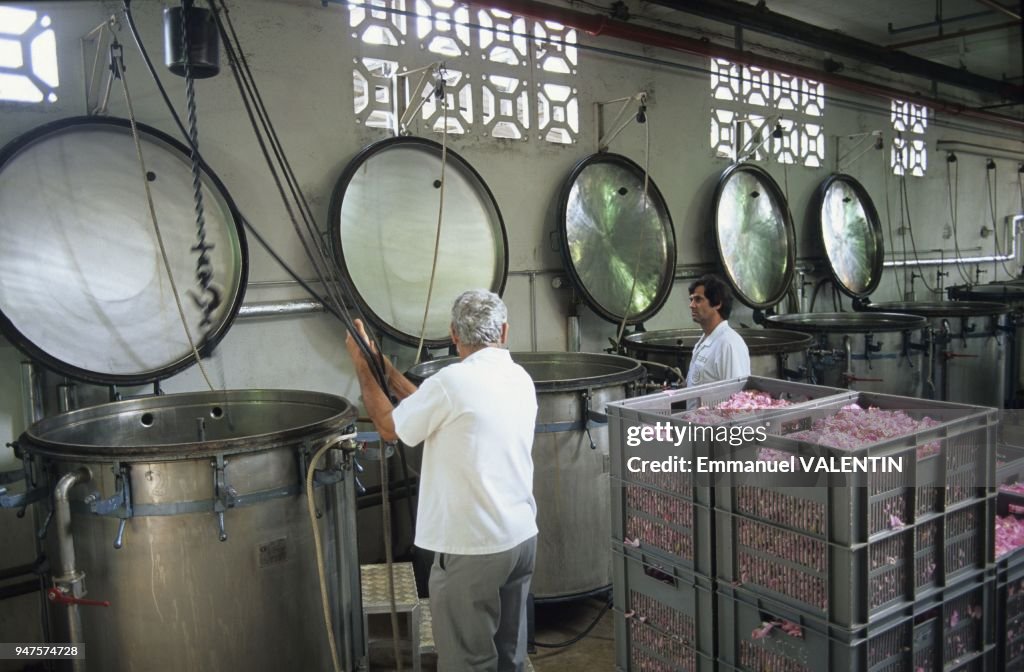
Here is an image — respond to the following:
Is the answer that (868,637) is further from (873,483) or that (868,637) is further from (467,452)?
(467,452)

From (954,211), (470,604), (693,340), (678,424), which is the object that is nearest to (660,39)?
(693,340)

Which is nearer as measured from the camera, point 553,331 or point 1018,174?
point 553,331

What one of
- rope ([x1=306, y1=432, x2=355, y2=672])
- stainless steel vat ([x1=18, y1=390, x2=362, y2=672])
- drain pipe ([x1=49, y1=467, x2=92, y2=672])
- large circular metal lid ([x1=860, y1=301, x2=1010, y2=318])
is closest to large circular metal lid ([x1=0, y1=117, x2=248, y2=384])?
stainless steel vat ([x1=18, y1=390, x2=362, y2=672])

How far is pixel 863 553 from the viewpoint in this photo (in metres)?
1.81

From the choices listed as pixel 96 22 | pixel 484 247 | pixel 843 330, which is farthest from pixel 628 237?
pixel 96 22

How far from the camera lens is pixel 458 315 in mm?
2277

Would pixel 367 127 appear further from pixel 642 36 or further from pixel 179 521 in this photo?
pixel 179 521

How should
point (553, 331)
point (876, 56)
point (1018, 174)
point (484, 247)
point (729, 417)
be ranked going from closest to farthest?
point (729, 417) → point (484, 247) → point (553, 331) → point (876, 56) → point (1018, 174)

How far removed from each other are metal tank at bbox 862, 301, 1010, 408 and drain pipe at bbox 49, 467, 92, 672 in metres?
5.30

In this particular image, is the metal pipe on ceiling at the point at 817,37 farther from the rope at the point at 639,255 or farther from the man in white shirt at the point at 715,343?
the man in white shirt at the point at 715,343

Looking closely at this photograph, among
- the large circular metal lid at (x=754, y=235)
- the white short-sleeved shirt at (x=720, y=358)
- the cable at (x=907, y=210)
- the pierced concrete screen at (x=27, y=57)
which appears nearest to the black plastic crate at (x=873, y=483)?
the white short-sleeved shirt at (x=720, y=358)

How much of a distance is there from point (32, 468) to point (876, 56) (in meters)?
5.95

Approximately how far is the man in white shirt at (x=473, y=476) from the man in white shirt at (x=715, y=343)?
1.31 metres

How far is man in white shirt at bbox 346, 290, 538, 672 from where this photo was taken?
216 centimetres
